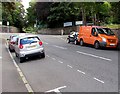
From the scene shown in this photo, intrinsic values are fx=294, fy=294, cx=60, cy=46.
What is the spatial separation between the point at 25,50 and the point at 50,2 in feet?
146

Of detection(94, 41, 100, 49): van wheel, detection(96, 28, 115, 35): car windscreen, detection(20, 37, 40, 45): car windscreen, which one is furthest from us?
detection(96, 28, 115, 35): car windscreen

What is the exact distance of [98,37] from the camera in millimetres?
25359

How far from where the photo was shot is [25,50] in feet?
63.2

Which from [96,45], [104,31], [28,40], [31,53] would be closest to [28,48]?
[31,53]

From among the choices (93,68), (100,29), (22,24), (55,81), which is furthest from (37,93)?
(22,24)

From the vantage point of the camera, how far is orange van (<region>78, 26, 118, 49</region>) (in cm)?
2439

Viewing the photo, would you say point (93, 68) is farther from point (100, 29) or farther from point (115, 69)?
point (100, 29)

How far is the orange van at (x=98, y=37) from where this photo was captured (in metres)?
24.4

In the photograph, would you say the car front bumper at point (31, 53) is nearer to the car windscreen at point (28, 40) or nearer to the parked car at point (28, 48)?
the parked car at point (28, 48)

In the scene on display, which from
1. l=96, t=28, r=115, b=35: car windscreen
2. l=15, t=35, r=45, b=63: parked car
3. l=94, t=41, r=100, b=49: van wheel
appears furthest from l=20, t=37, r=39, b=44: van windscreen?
l=96, t=28, r=115, b=35: car windscreen

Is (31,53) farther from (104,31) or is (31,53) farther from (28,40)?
(104,31)

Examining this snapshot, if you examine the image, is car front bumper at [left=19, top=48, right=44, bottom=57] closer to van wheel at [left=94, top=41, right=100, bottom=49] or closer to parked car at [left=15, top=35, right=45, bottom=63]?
parked car at [left=15, top=35, right=45, bottom=63]

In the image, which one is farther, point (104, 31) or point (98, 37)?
point (104, 31)

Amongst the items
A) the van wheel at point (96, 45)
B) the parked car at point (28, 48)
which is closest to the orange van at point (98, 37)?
the van wheel at point (96, 45)
